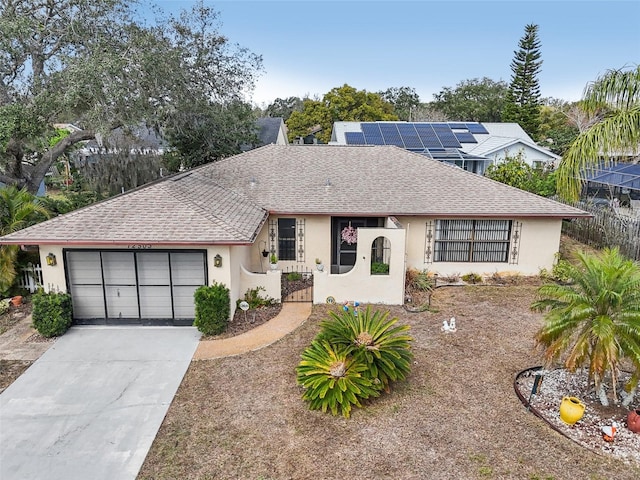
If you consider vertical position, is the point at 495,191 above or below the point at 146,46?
below

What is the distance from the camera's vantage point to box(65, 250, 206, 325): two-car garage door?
1101cm

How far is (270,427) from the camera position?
293 inches

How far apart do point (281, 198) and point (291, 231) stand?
115 centimetres

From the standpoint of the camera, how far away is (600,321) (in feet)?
23.4

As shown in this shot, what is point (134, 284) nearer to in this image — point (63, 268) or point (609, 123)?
point (63, 268)

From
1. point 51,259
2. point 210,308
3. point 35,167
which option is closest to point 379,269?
point 210,308

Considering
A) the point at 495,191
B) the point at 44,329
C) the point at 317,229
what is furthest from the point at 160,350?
the point at 495,191

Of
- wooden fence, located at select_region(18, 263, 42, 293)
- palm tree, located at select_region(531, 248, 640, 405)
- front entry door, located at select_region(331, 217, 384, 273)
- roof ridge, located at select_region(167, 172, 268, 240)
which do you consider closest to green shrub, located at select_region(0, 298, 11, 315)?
wooden fence, located at select_region(18, 263, 42, 293)

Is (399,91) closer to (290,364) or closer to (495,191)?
(495,191)

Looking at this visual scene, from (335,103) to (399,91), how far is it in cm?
2639

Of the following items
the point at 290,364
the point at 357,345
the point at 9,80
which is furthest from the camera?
the point at 9,80

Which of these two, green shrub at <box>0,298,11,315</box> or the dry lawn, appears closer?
the dry lawn

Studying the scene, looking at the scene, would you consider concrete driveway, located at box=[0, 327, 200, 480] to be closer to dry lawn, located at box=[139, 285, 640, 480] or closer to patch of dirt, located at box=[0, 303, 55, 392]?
patch of dirt, located at box=[0, 303, 55, 392]

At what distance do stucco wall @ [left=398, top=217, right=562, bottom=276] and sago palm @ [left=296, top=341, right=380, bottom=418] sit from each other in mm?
7204
